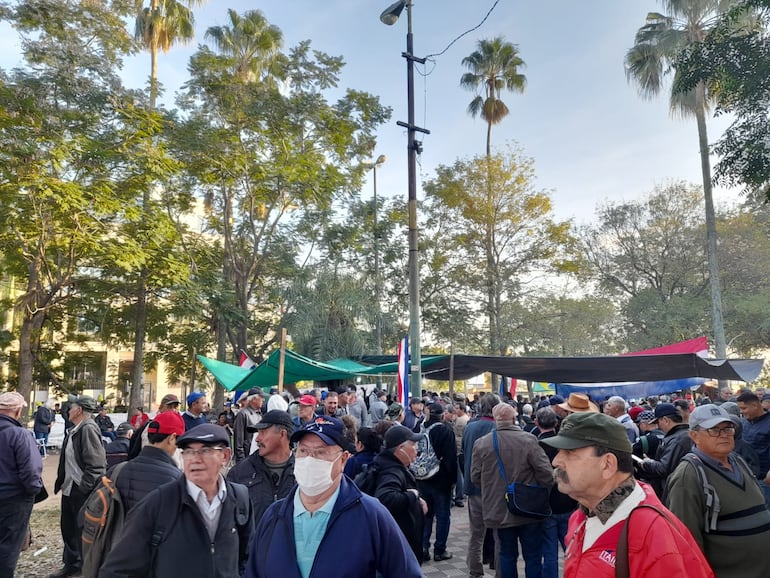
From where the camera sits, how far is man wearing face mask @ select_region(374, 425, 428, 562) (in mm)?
4062

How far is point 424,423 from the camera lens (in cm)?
877

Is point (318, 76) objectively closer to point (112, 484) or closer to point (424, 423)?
point (424, 423)

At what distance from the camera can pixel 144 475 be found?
11.6 ft

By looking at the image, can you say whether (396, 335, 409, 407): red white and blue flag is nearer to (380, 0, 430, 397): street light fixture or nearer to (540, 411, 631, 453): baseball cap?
(380, 0, 430, 397): street light fixture

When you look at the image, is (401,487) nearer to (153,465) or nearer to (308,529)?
(153,465)

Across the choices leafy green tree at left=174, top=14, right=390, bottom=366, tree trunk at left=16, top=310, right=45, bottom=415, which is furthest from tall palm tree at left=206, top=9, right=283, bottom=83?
tree trunk at left=16, top=310, right=45, bottom=415

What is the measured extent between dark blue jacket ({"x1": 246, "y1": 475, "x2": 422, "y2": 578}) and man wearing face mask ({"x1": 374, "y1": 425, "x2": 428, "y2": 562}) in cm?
173

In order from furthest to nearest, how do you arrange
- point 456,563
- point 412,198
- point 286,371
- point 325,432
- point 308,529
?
point 286,371, point 412,198, point 456,563, point 325,432, point 308,529

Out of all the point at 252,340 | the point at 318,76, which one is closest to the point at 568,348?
the point at 252,340

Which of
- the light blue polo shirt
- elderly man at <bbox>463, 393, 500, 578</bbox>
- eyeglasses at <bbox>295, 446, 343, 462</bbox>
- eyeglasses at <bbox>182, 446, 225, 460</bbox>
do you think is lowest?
elderly man at <bbox>463, 393, 500, 578</bbox>

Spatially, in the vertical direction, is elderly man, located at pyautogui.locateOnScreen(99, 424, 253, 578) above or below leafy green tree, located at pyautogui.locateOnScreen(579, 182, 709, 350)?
below

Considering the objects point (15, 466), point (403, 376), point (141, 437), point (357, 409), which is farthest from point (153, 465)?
point (357, 409)

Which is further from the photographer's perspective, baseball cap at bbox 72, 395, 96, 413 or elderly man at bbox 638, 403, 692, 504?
baseball cap at bbox 72, 395, 96, 413

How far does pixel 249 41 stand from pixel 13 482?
78.7 feet
